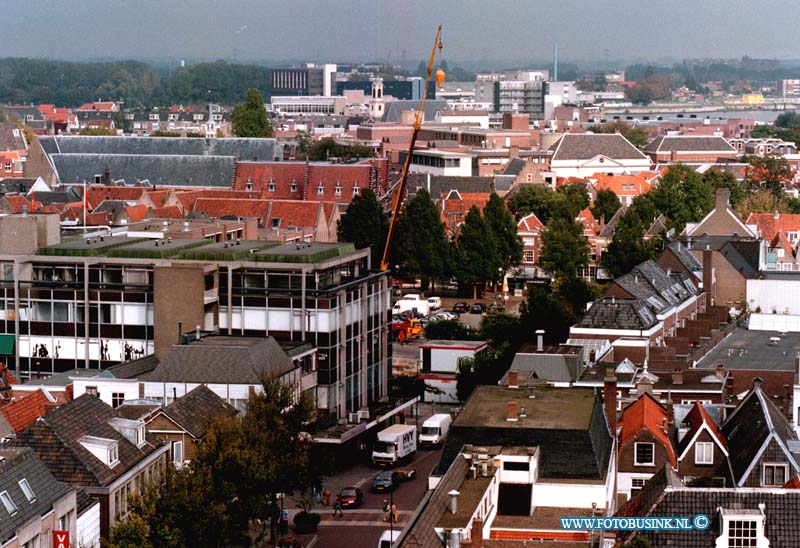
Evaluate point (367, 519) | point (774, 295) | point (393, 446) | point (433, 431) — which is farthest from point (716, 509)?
point (774, 295)

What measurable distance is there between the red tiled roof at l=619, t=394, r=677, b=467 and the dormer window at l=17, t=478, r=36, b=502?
17257 mm

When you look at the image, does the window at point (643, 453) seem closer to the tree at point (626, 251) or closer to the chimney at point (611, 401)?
the chimney at point (611, 401)

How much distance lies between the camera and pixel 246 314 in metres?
56.0

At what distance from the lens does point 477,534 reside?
34562 millimetres

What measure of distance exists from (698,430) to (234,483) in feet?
42.1

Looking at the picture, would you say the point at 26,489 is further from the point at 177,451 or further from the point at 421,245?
the point at 421,245

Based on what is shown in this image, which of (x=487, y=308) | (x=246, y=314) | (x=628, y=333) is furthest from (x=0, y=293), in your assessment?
(x=487, y=308)

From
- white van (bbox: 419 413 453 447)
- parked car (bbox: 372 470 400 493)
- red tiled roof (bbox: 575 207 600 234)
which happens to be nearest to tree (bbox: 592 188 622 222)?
red tiled roof (bbox: 575 207 600 234)

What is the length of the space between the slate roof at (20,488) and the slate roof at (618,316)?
1262 inches

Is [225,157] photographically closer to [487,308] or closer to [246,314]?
[487,308]

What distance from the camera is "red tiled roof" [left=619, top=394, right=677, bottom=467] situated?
1791 inches

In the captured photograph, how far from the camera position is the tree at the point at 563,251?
321 ft

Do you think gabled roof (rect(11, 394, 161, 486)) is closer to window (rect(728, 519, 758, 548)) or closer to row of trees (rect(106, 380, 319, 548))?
row of trees (rect(106, 380, 319, 548))

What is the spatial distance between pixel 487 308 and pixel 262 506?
53211 millimetres
